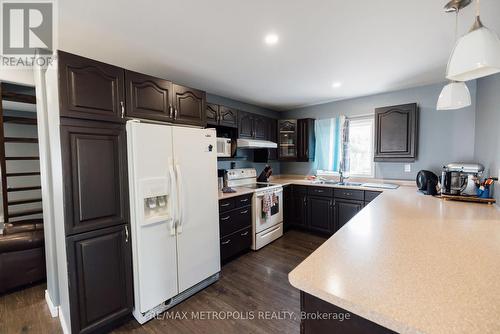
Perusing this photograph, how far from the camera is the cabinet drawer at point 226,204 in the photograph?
256 centimetres

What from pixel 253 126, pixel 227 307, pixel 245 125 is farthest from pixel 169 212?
pixel 253 126

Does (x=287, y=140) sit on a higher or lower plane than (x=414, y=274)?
higher

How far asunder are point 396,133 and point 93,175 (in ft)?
12.5

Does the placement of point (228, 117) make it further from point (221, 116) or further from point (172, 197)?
point (172, 197)

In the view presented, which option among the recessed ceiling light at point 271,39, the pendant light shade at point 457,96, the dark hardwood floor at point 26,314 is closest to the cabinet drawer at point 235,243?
the dark hardwood floor at point 26,314

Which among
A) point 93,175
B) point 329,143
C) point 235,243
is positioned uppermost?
point 329,143

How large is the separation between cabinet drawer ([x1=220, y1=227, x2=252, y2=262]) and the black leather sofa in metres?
1.97

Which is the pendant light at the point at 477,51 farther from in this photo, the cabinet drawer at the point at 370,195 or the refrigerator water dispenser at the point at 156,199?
the cabinet drawer at the point at 370,195

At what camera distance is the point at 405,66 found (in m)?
2.37

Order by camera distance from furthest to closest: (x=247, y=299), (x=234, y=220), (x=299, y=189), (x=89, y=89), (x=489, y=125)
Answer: (x=299, y=189) → (x=234, y=220) → (x=489, y=125) → (x=247, y=299) → (x=89, y=89)

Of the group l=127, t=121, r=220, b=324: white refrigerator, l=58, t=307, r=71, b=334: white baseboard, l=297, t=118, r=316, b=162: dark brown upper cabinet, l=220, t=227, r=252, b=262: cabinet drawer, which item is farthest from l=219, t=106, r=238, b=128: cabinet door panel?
l=58, t=307, r=71, b=334: white baseboard

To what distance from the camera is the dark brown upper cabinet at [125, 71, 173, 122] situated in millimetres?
1772

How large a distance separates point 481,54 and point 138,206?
222cm

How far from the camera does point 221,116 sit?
304 centimetres
